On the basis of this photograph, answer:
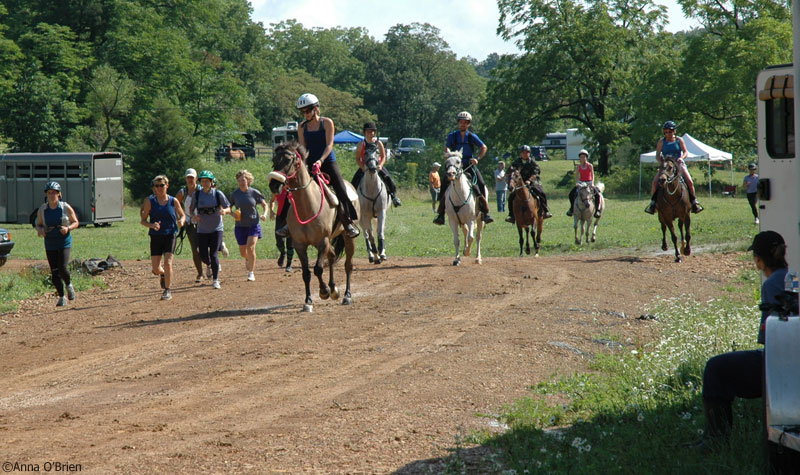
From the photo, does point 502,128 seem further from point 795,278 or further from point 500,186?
point 795,278

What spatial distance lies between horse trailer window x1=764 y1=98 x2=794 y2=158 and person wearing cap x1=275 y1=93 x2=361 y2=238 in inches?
260

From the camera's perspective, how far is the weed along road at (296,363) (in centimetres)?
667

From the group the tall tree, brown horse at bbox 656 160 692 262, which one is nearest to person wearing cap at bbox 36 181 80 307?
brown horse at bbox 656 160 692 262

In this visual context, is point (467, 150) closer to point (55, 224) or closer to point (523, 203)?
point (523, 203)

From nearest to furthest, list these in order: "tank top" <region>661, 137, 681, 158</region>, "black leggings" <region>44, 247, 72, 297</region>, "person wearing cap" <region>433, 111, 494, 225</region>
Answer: "black leggings" <region>44, 247, 72, 297</region> < "person wearing cap" <region>433, 111, 494, 225</region> < "tank top" <region>661, 137, 681, 158</region>

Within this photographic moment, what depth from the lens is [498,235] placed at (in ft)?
96.4

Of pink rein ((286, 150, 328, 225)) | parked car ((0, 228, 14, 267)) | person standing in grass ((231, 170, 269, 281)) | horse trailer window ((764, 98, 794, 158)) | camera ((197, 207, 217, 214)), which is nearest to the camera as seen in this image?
horse trailer window ((764, 98, 794, 158))

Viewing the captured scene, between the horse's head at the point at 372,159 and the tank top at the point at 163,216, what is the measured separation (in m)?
4.61

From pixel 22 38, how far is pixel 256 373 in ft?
150

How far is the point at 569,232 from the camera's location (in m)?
29.9

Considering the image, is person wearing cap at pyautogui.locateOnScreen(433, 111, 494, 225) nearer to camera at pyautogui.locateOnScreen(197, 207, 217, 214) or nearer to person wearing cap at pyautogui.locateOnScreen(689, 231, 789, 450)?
camera at pyautogui.locateOnScreen(197, 207, 217, 214)

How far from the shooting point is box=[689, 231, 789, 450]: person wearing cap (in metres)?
5.88

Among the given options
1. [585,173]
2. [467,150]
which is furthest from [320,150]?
[585,173]

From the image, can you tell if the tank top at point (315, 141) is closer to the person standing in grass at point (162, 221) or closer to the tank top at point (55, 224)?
the person standing in grass at point (162, 221)
